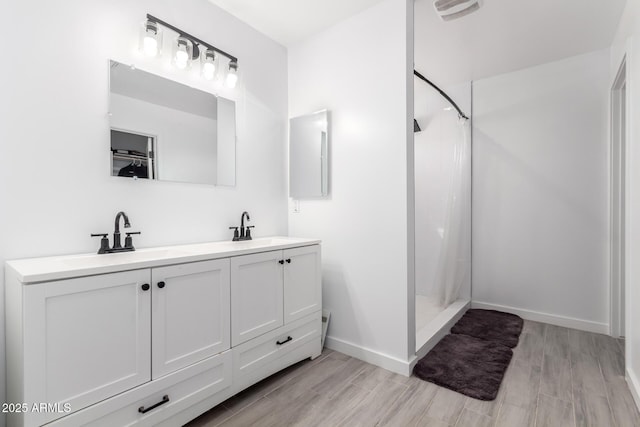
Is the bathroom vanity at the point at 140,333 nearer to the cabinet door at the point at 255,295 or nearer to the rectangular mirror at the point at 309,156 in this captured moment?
the cabinet door at the point at 255,295

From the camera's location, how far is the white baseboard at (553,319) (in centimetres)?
271

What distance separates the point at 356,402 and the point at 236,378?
69cm

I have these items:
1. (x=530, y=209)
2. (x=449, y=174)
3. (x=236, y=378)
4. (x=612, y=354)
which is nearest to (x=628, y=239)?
(x=612, y=354)

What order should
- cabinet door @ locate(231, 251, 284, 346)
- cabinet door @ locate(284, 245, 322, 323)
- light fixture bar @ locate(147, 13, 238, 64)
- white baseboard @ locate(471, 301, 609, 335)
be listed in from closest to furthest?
cabinet door @ locate(231, 251, 284, 346)
light fixture bar @ locate(147, 13, 238, 64)
cabinet door @ locate(284, 245, 322, 323)
white baseboard @ locate(471, 301, 609, 335)

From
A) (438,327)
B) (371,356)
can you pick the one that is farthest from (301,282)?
(438,327)

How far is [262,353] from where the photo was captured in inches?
70.8

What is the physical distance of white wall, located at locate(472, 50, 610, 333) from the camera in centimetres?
274

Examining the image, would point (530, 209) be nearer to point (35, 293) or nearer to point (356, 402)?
point (356, 402)

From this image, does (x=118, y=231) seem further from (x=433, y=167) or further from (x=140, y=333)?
(x=433, y=167)

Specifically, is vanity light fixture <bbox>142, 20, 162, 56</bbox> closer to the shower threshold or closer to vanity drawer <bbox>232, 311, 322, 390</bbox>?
vanity drawer <bbox>232, 311, 322, 390</bbox>

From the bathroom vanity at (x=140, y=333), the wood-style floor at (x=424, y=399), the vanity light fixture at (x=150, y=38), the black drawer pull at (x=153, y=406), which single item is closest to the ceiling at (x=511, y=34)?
the vanity light fixture at (x=150, y=38)

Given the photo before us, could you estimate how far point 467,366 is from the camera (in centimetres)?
206

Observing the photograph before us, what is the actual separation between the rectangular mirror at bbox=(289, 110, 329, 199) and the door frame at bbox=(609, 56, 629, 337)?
2.51 metres

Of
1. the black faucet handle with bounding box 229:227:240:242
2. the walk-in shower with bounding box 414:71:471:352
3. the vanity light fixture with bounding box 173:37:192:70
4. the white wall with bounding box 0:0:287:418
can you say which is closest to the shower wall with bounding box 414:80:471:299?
the walk-in shower with bounding box 414:71:471:352
